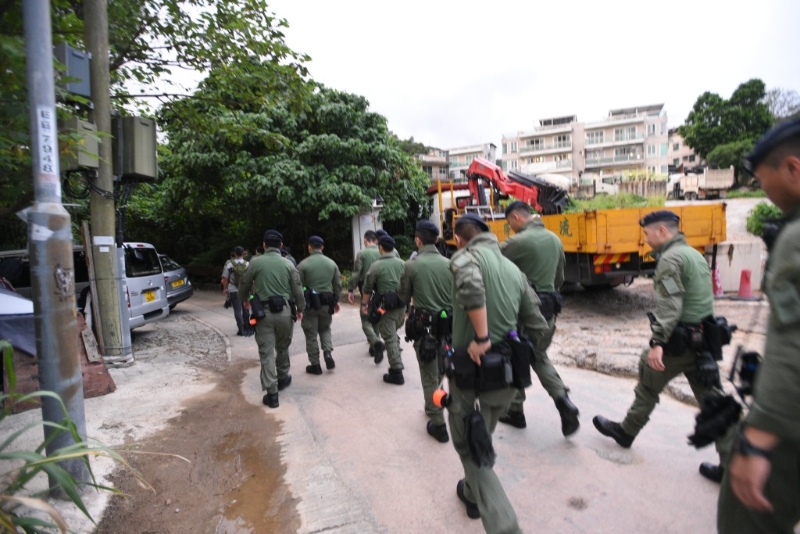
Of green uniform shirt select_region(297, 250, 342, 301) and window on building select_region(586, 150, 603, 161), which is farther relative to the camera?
window on building select_region(586, 150, 603, 161)

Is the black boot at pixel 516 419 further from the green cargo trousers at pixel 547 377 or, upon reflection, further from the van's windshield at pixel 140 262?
the van's windshield at pixel 140 262

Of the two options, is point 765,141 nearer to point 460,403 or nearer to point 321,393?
point 460,403

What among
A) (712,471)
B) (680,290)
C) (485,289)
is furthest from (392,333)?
(712,471)

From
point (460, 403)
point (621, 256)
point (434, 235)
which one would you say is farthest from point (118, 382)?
point (621, 256)

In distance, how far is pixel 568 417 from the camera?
348cm

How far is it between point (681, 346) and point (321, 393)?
351 centimetres

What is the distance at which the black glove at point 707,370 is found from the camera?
2.86 meters

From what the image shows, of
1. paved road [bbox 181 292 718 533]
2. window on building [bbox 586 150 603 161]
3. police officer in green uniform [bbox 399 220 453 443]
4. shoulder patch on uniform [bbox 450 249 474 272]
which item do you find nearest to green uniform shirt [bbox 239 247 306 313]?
paved road [bbox 181 292 718 533]

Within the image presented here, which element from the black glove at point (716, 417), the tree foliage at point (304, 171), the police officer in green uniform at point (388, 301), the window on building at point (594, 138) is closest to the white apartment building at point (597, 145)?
the window on building at point (594, 138)

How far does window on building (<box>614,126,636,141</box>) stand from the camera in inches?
2105

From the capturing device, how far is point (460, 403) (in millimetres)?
2570

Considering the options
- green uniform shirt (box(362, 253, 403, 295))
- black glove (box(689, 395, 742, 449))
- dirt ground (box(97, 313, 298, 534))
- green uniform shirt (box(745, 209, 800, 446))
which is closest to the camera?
green uniform shirt (box(745, 209, 800, 446))

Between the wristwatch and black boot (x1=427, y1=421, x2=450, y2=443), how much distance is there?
2.43 meters

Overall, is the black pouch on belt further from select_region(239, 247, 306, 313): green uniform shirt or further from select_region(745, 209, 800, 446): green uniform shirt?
select_region(745, 209, 800, 446): green uniform shirt
